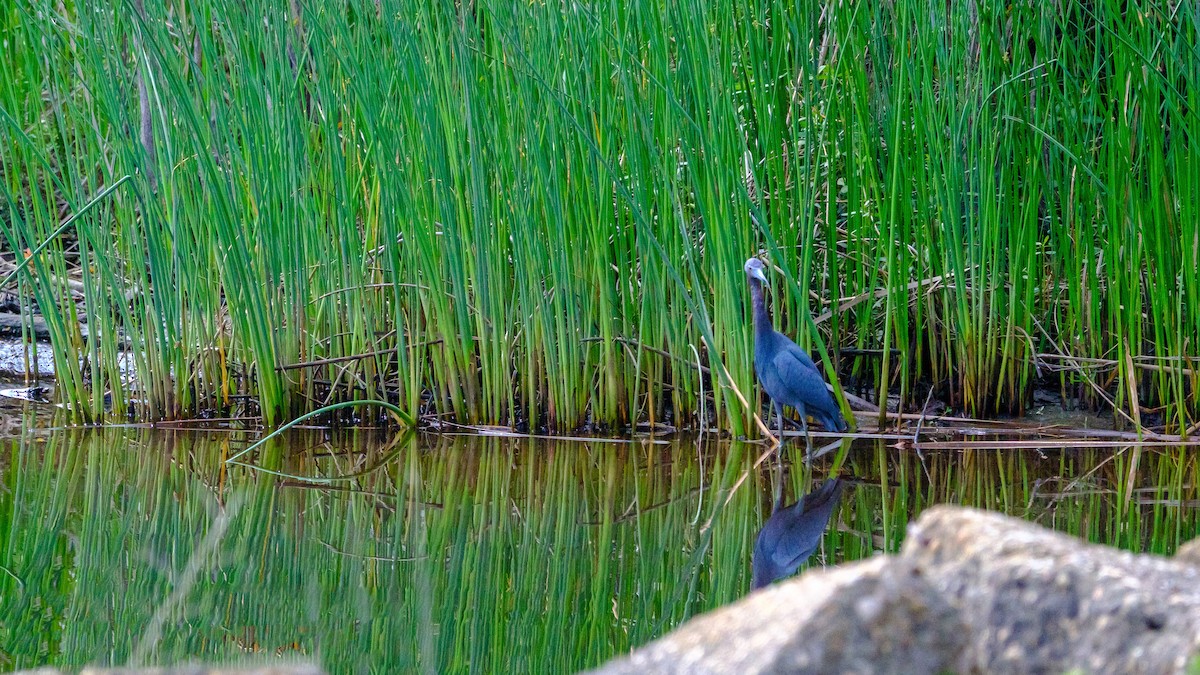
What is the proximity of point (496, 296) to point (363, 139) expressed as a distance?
780 mm

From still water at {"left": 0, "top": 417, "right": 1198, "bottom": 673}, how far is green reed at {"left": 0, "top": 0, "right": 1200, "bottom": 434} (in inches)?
12.4

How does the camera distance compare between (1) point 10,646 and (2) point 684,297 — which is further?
(2) point 684,297

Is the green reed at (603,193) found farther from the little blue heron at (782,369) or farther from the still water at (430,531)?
the still water at (430,531)

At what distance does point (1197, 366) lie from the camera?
147 inches

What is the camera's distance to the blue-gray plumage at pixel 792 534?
2496 millimetres

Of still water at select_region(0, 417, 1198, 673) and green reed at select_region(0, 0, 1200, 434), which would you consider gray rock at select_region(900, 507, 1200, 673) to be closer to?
still water at select_region(0, 417, 1198, 673)

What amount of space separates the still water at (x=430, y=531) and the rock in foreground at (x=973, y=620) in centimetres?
76

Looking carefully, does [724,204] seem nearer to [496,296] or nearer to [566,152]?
[566,152]

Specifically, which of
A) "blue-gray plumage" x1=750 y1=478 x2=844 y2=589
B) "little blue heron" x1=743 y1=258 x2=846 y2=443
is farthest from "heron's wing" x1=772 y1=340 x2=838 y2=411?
"blue-gray plumage" x1=750 y1=478 x2=844 y2=589

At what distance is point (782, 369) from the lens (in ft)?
12.2

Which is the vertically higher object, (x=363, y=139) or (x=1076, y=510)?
(x=363, y=139)

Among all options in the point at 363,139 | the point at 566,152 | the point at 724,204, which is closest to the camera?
the point at 724,204

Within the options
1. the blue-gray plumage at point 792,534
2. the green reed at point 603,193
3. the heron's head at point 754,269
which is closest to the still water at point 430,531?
the blue-gray plumage at point 792,534

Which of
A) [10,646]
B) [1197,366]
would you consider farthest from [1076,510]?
[10,646]
